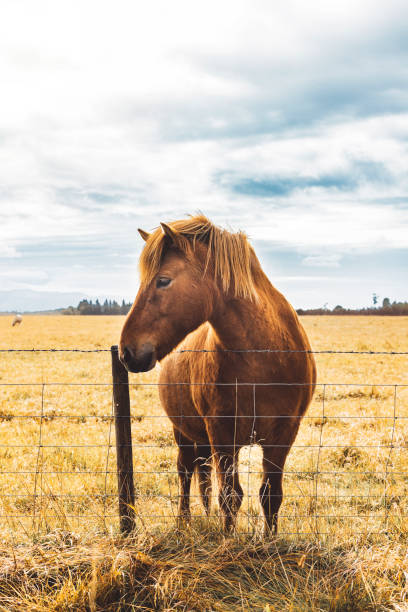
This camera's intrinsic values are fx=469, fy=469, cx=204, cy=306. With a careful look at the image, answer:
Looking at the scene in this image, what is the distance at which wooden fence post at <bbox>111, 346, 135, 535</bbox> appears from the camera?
141 inches

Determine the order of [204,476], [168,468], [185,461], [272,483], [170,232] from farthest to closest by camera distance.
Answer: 1. [168,468]
2. [185,461]
3. [204,476]
4. [272,483]
5. [170,232]

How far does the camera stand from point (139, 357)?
3223 millimetres

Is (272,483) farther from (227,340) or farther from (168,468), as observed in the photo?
(168,468)

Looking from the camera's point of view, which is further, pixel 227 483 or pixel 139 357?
pixel 227 483

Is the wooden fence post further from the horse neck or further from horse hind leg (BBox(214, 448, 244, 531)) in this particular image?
the horse neck

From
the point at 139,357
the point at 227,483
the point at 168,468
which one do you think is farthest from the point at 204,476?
the point at 139,357

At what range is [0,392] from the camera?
1122cm

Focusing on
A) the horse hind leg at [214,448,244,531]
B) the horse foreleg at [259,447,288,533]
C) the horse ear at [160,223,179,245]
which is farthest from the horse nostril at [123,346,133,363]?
the horse foreleg at [259,447,288,533]

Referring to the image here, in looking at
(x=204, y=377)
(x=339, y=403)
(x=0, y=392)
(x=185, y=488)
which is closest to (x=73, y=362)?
(x=0, y=392)

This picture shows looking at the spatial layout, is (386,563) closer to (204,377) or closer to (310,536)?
(310,536)

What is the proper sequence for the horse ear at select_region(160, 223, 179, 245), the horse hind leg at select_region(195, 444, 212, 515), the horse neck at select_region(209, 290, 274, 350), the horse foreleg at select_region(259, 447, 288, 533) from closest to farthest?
the horse ear at select_region(160, 223, 179, 245) → the horse neck at select_region(209, 290, 274, 350) → the horse foreleg at select_region(259, 447, 288, 533) → the horse hind leg at select_region(195, 444, 212, 515)

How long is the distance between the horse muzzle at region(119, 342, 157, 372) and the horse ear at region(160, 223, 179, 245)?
2.56 feet

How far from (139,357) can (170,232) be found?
0.92 metres

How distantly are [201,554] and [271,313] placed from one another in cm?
181
